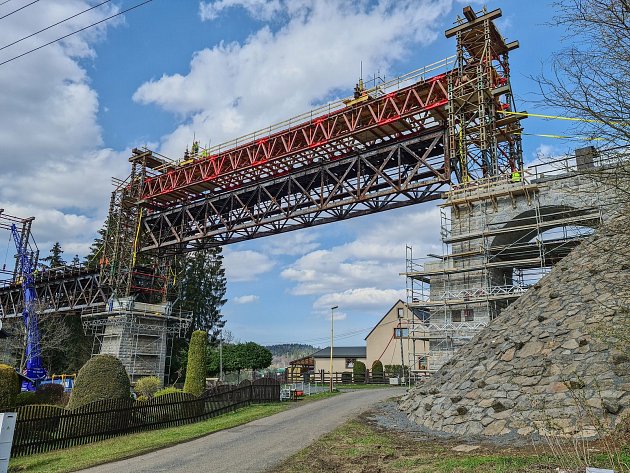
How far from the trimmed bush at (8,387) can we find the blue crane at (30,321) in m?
16.7

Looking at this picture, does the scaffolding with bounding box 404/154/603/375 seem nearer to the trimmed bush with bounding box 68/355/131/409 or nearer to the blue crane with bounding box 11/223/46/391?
the trimmed bush with bounding box 68/355/131/409

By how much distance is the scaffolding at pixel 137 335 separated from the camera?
128 feet

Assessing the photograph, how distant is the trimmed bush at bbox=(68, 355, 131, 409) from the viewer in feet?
62.3

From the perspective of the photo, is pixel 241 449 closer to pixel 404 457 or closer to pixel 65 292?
pixel 404 457

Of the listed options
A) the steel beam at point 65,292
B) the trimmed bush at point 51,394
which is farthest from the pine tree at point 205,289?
the trimmed bush at point 51,394

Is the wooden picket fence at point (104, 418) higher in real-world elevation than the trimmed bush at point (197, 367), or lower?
lower

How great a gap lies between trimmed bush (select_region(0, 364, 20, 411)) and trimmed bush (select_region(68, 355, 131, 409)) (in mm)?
2365

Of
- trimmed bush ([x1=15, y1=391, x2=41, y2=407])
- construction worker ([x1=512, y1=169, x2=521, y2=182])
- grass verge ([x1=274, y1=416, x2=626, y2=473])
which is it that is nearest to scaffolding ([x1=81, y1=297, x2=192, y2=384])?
trimmed bush ([x1=15, y1=391, x2=41, y2=407])

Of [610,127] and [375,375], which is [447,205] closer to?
[610,127]

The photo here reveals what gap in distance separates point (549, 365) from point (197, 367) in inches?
756

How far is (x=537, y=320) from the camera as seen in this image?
15.4m

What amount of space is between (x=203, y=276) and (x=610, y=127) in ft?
185

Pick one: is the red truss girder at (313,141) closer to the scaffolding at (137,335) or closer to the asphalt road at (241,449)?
the scaffolding at (137,335)

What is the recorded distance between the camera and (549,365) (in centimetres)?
1308
